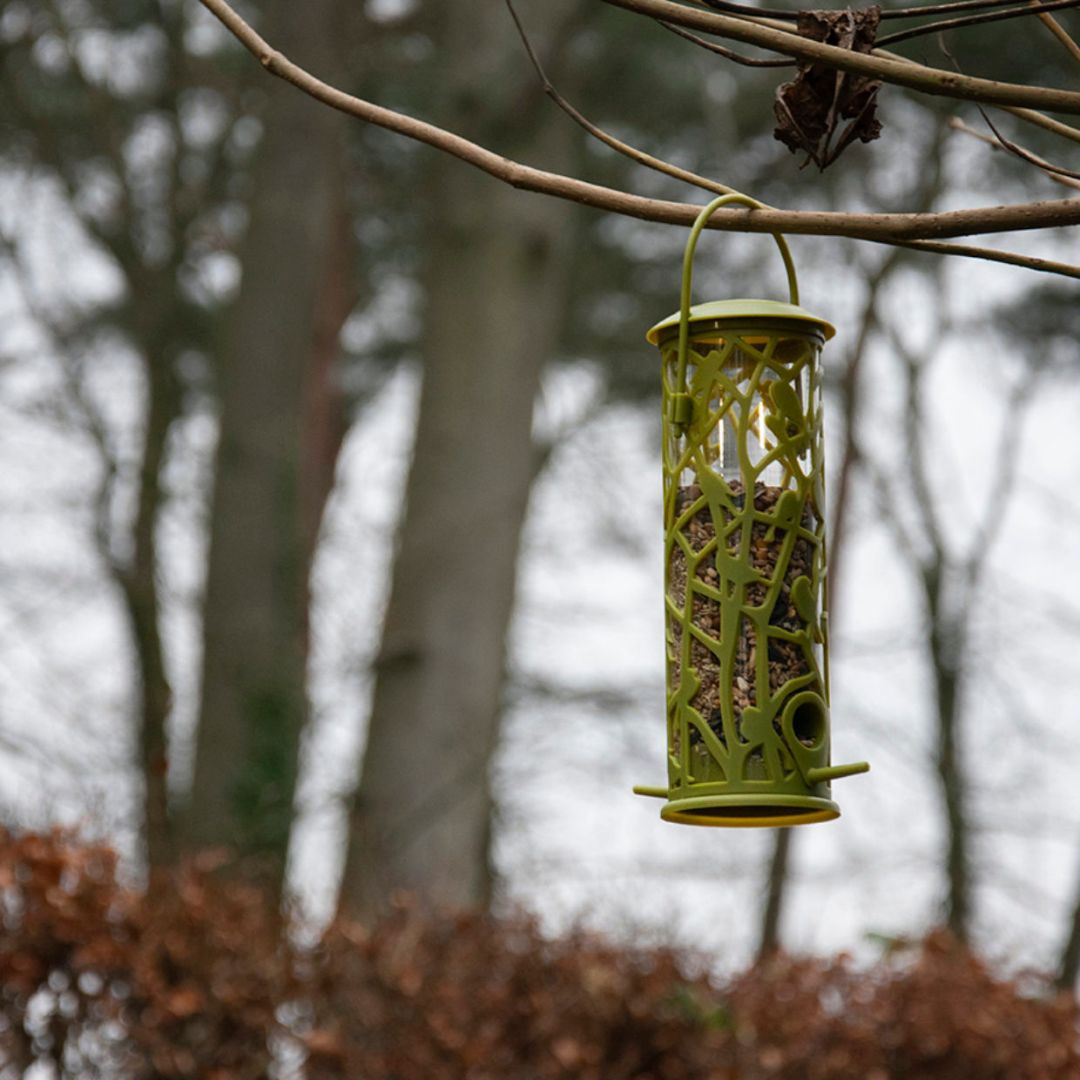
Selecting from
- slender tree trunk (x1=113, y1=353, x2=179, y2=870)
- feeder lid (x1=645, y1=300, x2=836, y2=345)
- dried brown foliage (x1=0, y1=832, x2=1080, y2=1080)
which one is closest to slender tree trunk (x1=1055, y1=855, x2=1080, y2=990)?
dried brown foliage (x1=0, y1=832, x2=1080, y2=1080)

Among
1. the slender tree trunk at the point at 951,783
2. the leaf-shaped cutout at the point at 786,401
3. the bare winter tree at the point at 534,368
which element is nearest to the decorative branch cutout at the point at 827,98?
the bare winter tree at the point at 534,368

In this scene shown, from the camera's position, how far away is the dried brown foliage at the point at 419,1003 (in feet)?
13.4

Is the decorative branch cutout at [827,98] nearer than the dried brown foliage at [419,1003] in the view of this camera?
Yes

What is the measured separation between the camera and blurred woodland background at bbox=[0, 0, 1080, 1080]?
4504 millimetres

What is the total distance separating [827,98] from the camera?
1.71 metres

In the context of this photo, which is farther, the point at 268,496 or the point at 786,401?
the point at 268,496

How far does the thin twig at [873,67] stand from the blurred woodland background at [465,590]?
42cm

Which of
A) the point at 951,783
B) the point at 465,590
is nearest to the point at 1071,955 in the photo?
the point at 951,783

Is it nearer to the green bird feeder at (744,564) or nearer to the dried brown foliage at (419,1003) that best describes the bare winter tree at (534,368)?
the green bird feeder at (744,564)

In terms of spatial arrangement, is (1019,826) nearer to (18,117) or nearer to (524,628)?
(524,628)

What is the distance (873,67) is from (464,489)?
5.26m

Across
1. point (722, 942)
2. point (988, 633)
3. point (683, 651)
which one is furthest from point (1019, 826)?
point (683, 651)

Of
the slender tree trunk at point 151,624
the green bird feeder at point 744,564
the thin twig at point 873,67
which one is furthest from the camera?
the slender tree trunk at point 151,624

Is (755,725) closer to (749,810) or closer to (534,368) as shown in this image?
(749,810)
